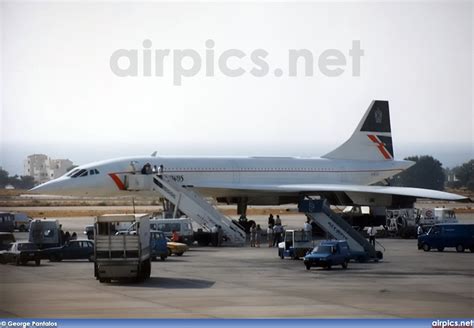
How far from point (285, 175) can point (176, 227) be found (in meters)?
17.1

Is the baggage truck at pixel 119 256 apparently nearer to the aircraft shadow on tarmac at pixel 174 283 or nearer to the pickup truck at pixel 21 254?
the aircraft shadow on tarmac at pixel 174 283

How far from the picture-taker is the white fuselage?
70.2m

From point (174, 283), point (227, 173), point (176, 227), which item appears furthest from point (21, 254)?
point (227, 173)

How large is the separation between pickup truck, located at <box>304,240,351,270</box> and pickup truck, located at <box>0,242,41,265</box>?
12885 mm

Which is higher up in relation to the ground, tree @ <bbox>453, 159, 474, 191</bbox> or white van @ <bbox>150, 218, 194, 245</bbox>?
tree @ <bbox>453, 159, 474, 191</bbox>

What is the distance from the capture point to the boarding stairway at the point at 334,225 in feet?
165

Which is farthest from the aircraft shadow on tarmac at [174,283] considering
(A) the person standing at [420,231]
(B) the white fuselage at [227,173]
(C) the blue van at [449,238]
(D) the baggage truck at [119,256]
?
(A) the person standing at [420,231]

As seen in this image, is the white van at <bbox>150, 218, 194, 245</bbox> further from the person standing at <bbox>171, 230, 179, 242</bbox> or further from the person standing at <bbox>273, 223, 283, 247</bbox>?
the person standing at <bbox>273, 223, 283, 247</bbox>

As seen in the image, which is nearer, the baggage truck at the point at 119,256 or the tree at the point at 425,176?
the baggage truck at the point at 119,256

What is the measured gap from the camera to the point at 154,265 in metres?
47.0

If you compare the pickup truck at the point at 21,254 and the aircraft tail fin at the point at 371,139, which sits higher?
the aircraft tail fin at the point at 371,139

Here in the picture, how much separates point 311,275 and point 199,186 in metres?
31.4

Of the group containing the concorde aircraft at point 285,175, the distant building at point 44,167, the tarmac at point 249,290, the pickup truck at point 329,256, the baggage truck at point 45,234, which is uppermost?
the distant building at point 44,167

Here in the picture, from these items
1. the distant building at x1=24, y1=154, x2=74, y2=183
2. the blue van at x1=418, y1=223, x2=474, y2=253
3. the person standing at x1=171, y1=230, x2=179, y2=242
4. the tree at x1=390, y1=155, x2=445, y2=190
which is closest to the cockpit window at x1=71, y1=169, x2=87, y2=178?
the person standing at x1=171, y1=230, x2=179, y2=242
